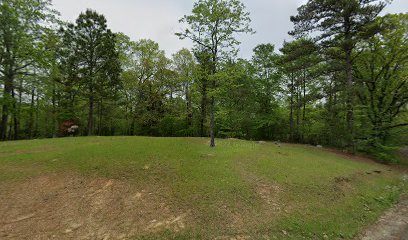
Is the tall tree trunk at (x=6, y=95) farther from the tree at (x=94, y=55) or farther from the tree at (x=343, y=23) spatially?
the tree at (x=343, y=23)

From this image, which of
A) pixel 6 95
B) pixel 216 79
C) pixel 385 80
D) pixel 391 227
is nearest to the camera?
pixel 391 227

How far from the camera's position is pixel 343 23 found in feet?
49.0

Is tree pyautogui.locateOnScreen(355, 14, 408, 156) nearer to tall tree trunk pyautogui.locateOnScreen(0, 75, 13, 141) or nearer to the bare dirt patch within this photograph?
the bare dirt patch

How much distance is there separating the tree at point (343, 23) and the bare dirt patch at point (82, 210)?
15635mm

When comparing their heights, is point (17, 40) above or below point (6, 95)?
above

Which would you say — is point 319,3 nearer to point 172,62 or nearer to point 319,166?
point 319,166

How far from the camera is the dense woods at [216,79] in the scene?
1411 cm

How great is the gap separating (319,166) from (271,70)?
17.3m

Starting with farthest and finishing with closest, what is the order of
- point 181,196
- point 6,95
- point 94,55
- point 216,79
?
point 94,55 → point 6,95 → point 216,79 → point 181,196

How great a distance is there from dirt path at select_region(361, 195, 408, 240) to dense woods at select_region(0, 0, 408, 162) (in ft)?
28.6

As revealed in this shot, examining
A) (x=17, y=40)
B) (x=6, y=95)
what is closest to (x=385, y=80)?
(x=17, y=40)

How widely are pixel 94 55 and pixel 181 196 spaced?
2126 centimetres

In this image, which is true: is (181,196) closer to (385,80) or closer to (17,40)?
(385,80)

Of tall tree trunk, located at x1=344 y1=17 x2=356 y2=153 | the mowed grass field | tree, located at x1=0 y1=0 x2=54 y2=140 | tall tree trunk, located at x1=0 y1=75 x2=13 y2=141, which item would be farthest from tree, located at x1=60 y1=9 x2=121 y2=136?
tall tree trunk, located at x1=344 y1=17 x2=356 y2=153
